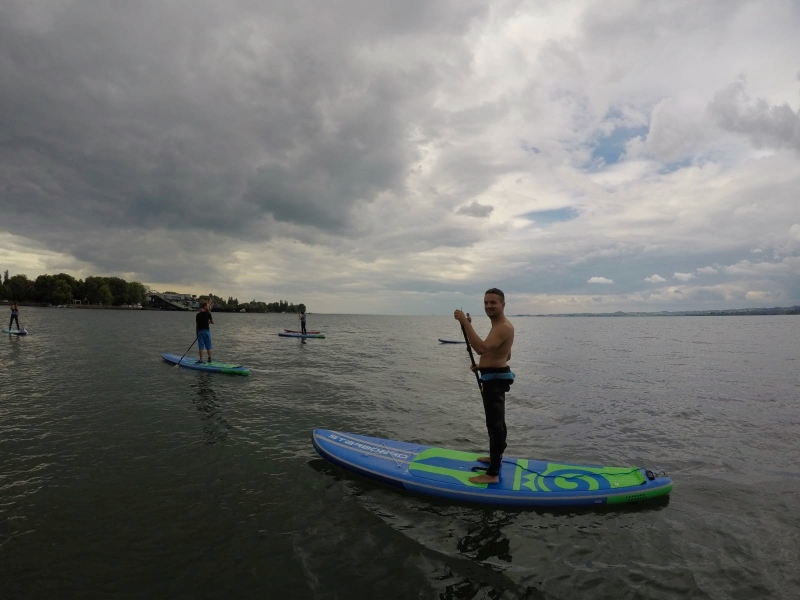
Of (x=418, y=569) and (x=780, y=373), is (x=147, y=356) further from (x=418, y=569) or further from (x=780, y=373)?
(x=780, y=373)

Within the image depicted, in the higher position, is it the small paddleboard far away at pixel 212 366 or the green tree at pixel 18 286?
the green tree at pixel 18 286

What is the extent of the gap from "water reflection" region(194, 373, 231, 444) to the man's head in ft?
28.4

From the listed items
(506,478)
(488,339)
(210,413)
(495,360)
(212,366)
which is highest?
(488,339)

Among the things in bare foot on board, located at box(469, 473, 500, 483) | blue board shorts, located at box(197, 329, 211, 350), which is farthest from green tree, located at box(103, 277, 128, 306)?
bare foot on board, located at box(469, 473, 500, 483)

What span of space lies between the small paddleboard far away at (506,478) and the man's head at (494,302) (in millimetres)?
3471

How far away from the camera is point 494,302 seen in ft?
25.3

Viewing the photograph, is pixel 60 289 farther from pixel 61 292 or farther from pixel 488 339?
pixel 488 339

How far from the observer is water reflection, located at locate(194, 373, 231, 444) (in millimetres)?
11805

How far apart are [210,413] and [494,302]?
11.5 m

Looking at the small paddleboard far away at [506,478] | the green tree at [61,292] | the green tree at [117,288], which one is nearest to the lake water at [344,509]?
the small paddleboard far away at [506,478]

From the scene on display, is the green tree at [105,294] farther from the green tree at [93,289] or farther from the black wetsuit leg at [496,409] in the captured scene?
the black wetsuit leg at [496,409]

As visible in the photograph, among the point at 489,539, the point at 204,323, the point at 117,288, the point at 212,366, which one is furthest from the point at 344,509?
the point at 117,288

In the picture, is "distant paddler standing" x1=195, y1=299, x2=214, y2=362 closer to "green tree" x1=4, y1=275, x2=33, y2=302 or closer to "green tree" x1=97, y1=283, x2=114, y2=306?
"green tree" x1=97, y1=283, x2=114, y2=306

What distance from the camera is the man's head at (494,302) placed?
7.71 metres
